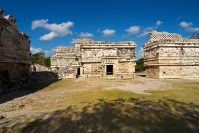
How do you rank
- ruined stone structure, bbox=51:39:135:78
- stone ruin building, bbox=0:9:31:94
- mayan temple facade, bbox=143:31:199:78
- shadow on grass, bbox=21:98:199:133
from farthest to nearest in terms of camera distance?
ruined stone structure, bbox=51:39:135:78, mayan temple facade, bbox=143:31:199:78, stone ruin building, bbox=0:9:31:94, shadow on grass, bbox=21:98:199:133

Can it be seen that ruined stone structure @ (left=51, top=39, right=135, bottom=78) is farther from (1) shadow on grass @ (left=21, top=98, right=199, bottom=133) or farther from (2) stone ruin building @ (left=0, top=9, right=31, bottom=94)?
(1) shadow on grass @ (left=21, top=98, right=199, bottom=133)

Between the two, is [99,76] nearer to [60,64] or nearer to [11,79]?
[60,64]

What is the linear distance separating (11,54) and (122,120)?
11.7m

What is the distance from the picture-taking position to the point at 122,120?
745cm

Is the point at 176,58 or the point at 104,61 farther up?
the point at 176,58

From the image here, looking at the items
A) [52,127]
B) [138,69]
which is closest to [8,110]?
[52,127]

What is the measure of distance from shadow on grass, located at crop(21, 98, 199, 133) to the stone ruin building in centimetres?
770

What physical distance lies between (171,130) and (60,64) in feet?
86.3

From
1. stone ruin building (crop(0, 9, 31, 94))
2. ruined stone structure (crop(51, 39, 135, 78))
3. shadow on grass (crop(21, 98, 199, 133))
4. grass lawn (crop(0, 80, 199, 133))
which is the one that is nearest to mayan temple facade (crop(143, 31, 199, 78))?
ruined stone structure (crop(51, 39, 135, 78))

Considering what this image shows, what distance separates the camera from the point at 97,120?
24.6ft

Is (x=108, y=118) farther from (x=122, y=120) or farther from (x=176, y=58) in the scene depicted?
(x=176, y=58)

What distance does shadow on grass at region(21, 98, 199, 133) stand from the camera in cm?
659

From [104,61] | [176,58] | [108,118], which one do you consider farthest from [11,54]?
[176,58]

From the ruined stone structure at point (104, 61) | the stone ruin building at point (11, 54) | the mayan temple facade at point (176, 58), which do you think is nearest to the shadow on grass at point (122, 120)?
the stone ruin building at point (11, 54)
